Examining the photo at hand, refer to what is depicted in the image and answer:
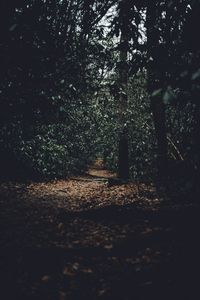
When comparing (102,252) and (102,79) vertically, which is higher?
(102,79)

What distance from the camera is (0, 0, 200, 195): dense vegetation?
17.1 ft

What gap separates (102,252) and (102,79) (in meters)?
8.82

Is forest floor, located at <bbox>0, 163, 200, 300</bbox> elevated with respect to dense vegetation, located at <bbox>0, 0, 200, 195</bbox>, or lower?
lower

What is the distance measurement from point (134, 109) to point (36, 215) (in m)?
9.52

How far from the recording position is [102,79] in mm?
14141

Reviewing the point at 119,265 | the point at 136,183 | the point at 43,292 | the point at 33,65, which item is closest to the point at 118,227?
the point at 119,265

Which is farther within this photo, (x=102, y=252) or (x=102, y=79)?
(x=102, y=79)

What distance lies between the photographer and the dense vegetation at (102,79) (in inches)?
206

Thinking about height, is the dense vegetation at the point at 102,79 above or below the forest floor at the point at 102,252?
above

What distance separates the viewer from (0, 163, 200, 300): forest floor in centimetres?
499

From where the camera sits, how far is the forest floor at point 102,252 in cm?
499

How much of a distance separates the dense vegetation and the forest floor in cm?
119

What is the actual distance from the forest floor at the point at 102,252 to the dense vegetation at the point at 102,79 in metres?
1.19

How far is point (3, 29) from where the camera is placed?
760 centimetres
